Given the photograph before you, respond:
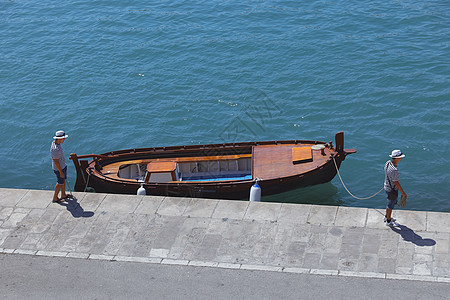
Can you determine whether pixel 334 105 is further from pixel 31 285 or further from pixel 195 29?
pixel 31 285

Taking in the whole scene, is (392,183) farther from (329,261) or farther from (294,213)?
(294,213)

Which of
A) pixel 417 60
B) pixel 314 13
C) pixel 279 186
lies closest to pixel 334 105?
pixel 417 60

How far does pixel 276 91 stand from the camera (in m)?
26.3

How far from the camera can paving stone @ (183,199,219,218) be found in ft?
48.4

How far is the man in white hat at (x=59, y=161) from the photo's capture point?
584 inches

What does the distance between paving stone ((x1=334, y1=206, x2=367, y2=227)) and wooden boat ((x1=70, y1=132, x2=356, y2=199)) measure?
3090 millimetres

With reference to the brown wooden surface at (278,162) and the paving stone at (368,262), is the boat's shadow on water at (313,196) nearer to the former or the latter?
the brown wooden surface at (278,162)

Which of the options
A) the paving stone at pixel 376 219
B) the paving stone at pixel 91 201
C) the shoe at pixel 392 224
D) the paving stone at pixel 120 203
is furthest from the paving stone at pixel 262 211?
the paving stone at pixel 91 201

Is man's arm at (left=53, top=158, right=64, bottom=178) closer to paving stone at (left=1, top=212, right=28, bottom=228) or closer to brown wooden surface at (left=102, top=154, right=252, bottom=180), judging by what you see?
paving stone at (left=1, top=212, right=28, bottom=228)

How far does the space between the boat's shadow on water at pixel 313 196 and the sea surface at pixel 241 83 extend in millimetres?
51

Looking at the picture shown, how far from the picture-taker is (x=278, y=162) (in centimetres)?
1809

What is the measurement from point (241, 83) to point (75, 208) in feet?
44.3

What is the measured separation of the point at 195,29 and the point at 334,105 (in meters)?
11.4

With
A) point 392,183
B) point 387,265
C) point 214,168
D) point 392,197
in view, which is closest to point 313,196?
point 214,168
